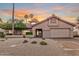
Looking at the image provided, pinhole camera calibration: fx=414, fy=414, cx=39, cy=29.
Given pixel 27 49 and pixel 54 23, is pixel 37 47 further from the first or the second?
pixel 54 23

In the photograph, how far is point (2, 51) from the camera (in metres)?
6.24

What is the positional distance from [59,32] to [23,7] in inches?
26.3

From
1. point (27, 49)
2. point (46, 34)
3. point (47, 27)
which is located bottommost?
point (27, 49)

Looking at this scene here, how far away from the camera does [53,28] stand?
6312 millimetres

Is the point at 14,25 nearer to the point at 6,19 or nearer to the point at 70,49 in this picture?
the point at 6,19

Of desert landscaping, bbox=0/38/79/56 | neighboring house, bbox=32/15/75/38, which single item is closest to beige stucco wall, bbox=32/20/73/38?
neighboring house, bbox=32/15/75/38

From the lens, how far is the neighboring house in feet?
20.6

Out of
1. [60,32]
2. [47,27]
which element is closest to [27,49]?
[47,27]

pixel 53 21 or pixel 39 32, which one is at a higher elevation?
pixel 53 21

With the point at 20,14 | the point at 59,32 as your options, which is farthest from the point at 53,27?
the point at 20,14

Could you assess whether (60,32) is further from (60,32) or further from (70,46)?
(70,46)

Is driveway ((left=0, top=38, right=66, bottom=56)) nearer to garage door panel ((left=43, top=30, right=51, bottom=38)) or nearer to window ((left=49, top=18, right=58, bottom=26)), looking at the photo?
garage door panel ((left=43, top=30, right=51, bottom=38))

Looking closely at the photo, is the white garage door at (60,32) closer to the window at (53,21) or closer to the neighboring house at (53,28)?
the neighboring house at (53,28)

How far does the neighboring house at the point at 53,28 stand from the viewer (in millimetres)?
6270
